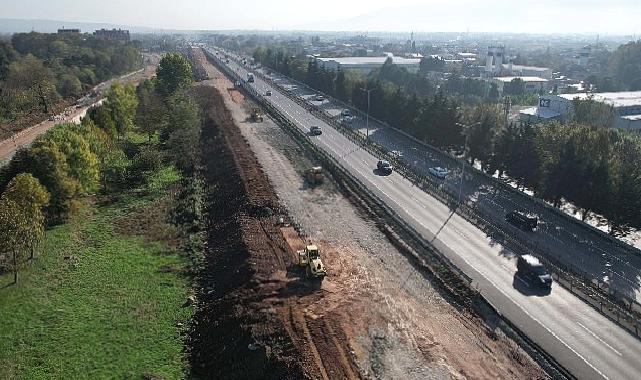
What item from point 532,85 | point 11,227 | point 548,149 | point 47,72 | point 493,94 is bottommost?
point 532,85

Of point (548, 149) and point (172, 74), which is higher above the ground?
point (172, 74)

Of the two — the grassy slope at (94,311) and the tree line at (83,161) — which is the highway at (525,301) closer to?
the grassy slope at (94,311)

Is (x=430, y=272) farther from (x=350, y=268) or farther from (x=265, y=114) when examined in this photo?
(x=265, y=114)

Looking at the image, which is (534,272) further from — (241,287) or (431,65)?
(431,65)

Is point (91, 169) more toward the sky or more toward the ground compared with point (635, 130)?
more toward the sky

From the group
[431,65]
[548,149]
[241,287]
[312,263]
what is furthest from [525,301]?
[431,65]

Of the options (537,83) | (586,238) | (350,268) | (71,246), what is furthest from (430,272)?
(537,83)

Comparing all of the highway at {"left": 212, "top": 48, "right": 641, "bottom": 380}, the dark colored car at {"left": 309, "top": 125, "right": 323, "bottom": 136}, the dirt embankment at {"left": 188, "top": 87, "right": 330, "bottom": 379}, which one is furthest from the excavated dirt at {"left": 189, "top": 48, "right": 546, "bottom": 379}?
the dark colored car at {"left": 309, "top": 125, "right": 323, "bottom": 136}

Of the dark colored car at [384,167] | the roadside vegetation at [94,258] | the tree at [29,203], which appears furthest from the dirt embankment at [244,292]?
the dark colored car at [384,167]
